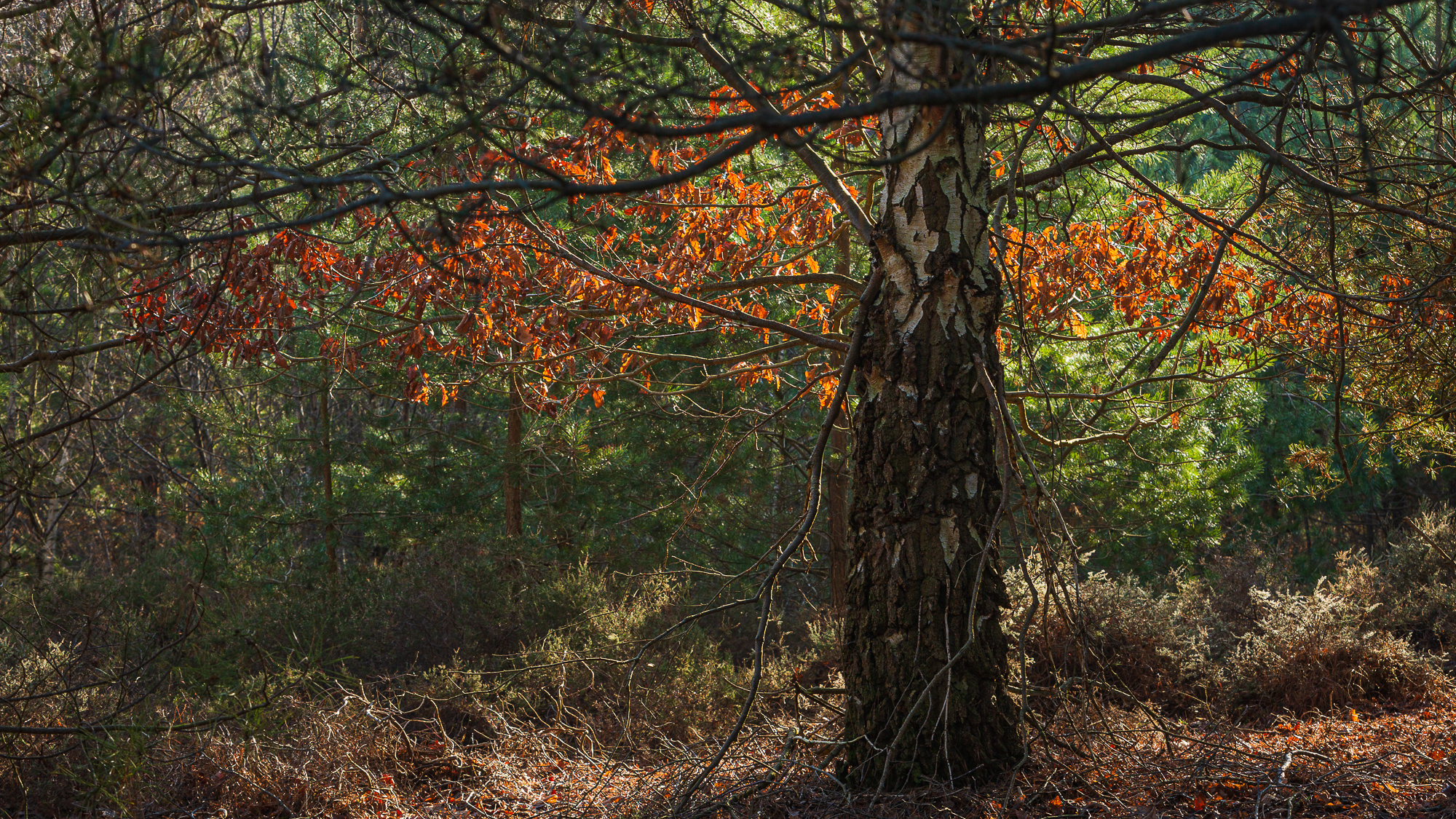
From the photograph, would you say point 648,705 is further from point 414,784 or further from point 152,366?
point 152,366

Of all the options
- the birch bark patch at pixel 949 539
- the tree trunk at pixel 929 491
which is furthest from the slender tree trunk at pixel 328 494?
the birch bark patch at pixel 949 539

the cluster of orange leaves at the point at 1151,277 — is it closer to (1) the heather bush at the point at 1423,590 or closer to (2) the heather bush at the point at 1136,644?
(2) the heather bush at the point at 1136,644

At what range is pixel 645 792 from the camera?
175 inches

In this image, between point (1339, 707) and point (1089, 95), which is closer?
point (1339, 707)

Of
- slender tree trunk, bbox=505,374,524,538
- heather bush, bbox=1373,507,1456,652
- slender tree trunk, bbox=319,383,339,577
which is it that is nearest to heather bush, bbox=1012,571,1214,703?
heather bush, bbox=1373,507,1456,652

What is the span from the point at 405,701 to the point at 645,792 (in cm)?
297

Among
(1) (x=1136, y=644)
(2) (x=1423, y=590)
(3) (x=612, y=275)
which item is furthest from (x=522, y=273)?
(2) (x=1423, y=590)

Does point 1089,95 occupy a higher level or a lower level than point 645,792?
higher

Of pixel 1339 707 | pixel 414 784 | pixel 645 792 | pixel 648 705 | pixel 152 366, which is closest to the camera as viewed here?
pixel 645 792

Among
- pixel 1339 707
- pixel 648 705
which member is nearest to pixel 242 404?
pixel 648 705

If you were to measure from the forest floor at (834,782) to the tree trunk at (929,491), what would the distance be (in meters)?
0.24

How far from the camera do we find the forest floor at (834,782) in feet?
11.4

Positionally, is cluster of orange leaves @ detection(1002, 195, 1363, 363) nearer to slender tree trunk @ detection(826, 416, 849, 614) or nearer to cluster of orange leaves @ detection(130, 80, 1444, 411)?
cluster of orange leaves @ detection(130, 80, 1444, 411)

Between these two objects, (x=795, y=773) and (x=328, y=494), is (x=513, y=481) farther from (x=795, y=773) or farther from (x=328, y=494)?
(x=795, y=773)
